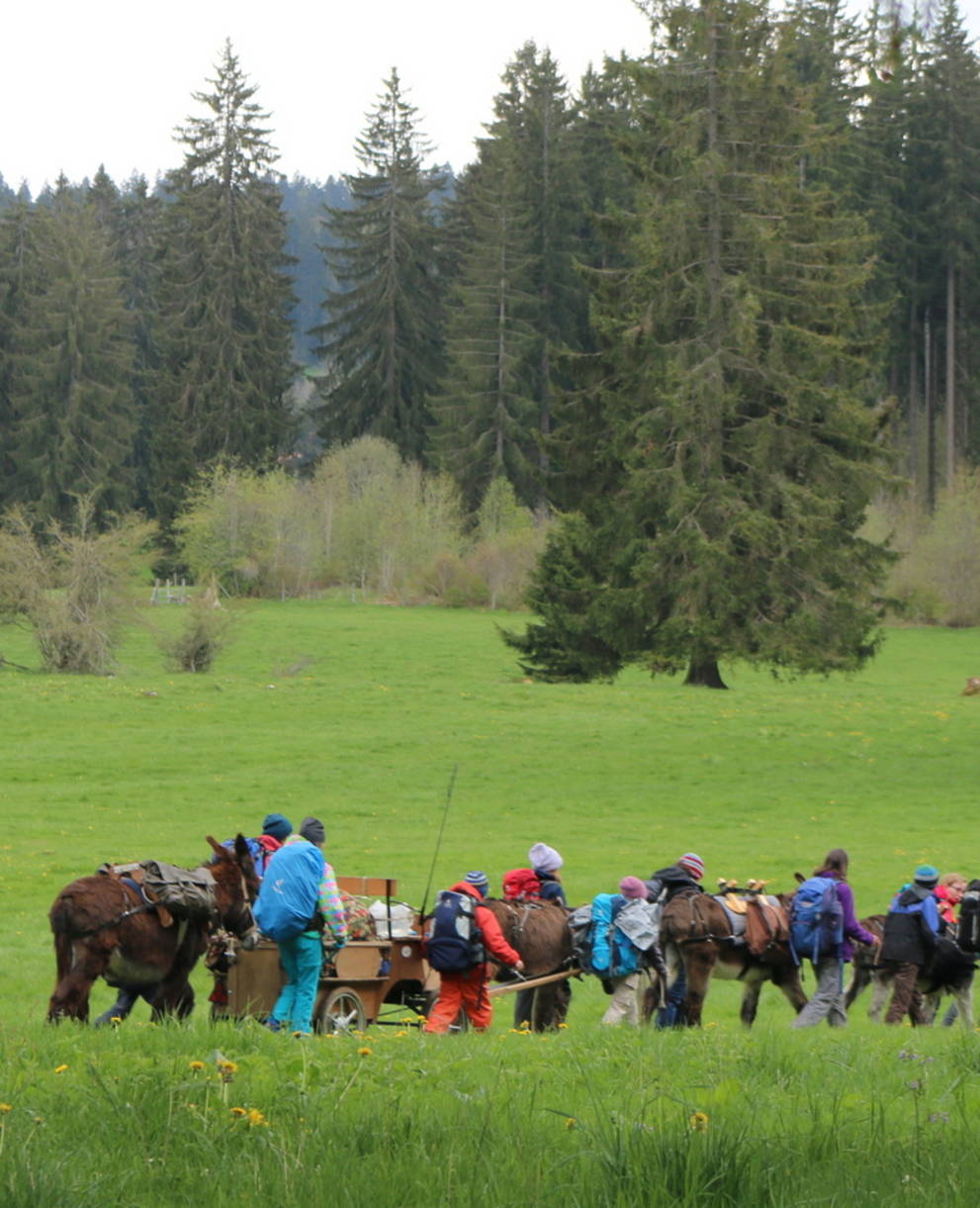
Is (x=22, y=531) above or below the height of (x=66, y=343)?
below

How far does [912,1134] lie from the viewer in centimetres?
639

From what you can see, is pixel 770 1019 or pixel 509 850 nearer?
pixel 770 1019

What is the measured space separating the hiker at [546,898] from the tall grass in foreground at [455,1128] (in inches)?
158

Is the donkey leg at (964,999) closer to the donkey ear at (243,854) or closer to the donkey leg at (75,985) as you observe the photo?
the donkey ear at (243,854)

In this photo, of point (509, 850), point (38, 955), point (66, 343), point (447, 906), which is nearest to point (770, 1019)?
point (447, 906)

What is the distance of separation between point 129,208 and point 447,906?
11366 cm

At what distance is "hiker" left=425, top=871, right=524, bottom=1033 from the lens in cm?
1102

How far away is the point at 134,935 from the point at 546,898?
12.1 ft

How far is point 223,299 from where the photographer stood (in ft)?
313

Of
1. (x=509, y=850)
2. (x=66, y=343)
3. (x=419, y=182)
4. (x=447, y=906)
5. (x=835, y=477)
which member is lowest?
(x=509, y=850)

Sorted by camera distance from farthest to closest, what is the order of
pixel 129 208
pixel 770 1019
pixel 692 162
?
pixel 129 208, pixel 692 162, pixel 770 1019

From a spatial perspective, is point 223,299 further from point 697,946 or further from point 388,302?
point 697,946

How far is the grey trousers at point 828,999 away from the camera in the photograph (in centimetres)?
1297

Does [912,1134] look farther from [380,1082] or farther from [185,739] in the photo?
[185,739]
